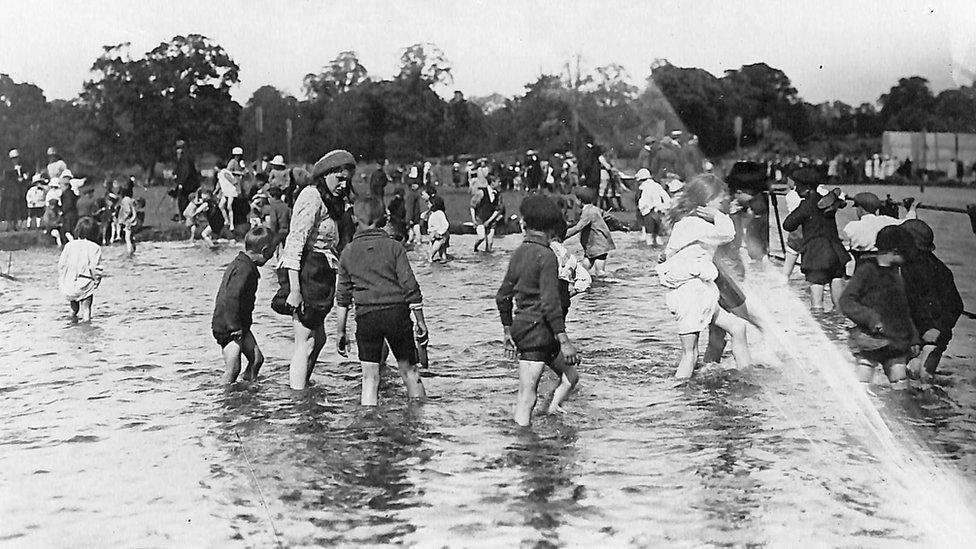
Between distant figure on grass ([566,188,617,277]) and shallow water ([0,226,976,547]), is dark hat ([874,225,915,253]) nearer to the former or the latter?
shallow water ([0,226,976,547])

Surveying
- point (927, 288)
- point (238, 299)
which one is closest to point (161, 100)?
point (238, 299)

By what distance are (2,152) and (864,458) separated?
6.39 m

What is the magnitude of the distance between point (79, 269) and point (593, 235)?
483cm

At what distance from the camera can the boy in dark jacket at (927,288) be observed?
20.9 ft

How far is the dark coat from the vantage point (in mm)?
8516

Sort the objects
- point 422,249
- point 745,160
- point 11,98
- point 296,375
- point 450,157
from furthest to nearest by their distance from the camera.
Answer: point 422,249 < point 450,157 < point 745,160 < point 11,98 < point 296,375

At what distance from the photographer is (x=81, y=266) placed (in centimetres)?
892

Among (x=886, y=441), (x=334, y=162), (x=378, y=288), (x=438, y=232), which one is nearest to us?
(x=886, y=441)

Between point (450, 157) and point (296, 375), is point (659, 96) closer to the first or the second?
point (450, 157)

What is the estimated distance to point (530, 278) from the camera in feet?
17.9

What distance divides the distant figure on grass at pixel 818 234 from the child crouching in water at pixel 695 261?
1859 millimetres

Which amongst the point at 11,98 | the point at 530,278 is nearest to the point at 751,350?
the point at 530,278

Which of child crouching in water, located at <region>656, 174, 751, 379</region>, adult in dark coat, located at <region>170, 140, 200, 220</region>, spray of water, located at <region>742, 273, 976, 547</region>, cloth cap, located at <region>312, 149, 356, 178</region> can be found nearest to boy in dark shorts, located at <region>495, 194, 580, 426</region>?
cloth cap, located at <region>312, 149, 356, 178</region>

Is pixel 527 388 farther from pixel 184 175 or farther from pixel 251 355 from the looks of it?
pixel 184 175
